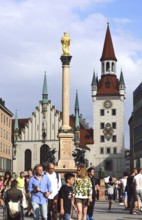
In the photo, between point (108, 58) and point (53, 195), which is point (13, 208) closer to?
point (53, 195)

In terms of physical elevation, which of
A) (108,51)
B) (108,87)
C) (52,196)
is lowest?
(52,196)

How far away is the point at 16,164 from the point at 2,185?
241ft

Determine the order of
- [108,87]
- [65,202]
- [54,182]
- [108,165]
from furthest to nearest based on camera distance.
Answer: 1. [108,87]
2. [108,165]
3. [54,182]
4. [65,202]

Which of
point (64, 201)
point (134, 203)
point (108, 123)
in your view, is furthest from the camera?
point (108, 123)

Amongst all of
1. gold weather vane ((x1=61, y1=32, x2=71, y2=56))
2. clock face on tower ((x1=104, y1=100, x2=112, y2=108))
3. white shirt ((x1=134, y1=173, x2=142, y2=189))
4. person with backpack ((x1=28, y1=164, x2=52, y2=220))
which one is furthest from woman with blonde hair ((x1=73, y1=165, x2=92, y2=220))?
clock face on tower ((x1=104, y1=100, x2=112, y2=108))

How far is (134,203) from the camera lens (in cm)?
1981

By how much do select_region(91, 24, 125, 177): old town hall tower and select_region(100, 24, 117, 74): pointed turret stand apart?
1.77 meters

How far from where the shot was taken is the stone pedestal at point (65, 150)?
161ft

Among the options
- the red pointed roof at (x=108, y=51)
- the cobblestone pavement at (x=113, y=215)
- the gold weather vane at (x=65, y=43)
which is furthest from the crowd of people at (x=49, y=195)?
the red pointed roof at (x=108, y=51)

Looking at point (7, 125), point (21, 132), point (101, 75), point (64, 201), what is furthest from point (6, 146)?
point (64, 201)

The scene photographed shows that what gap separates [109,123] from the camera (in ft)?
332

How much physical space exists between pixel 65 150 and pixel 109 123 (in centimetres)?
5226

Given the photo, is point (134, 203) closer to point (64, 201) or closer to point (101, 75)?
point (64, 201)

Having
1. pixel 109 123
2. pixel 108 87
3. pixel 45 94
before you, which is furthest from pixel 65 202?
pixel 108 87
